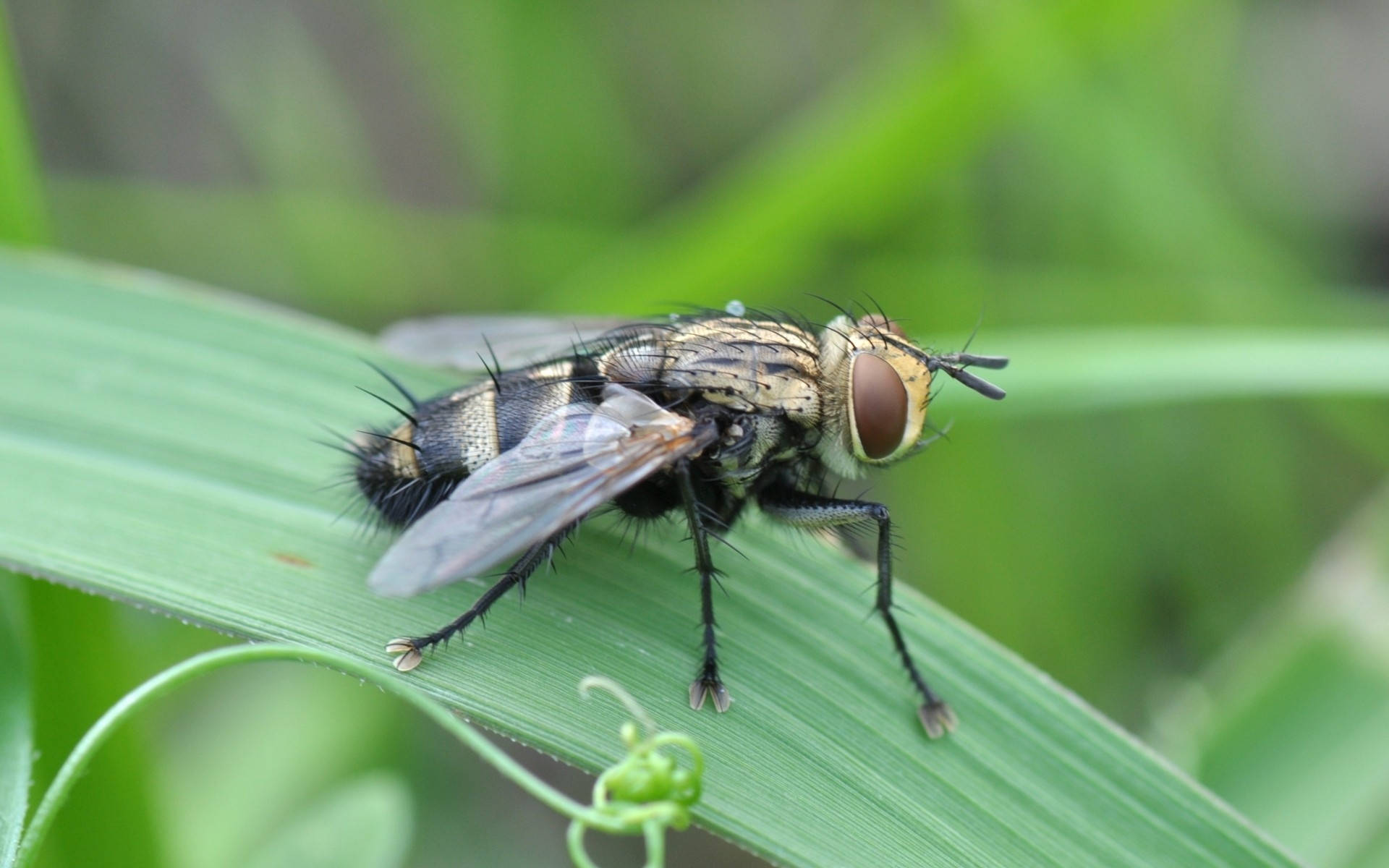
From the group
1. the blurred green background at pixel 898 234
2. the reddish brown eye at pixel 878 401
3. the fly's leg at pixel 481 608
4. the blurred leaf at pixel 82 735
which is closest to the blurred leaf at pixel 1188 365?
the blurred green background at pixel 898 234

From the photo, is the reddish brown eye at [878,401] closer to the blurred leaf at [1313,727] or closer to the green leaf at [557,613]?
the green leaf at [557,613]

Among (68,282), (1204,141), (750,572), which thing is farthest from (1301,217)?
(68,282)

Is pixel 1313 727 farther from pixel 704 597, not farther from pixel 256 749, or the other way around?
pixel 256 749

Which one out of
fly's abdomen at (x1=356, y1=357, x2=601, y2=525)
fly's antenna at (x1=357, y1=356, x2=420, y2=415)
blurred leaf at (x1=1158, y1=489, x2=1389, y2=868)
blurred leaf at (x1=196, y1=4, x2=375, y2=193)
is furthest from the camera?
blurred leaf at (x1=196, y1=4, x2=375, y2=193)

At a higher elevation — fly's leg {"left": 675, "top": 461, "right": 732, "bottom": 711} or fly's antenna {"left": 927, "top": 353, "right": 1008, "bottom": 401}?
fly's antenna {"left": 927, "top": 353, "right": 1008, "bottom": 401}

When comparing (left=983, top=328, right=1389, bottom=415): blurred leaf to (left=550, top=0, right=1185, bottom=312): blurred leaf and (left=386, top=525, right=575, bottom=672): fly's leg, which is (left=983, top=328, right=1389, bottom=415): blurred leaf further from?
(left=386, top=525, right=575, bottom=672): fly's leg

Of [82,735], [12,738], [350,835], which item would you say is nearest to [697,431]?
[350,835]

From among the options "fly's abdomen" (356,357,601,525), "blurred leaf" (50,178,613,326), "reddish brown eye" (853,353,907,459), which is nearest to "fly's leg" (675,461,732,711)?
"fly's abdomen" (356,357,601,525)
